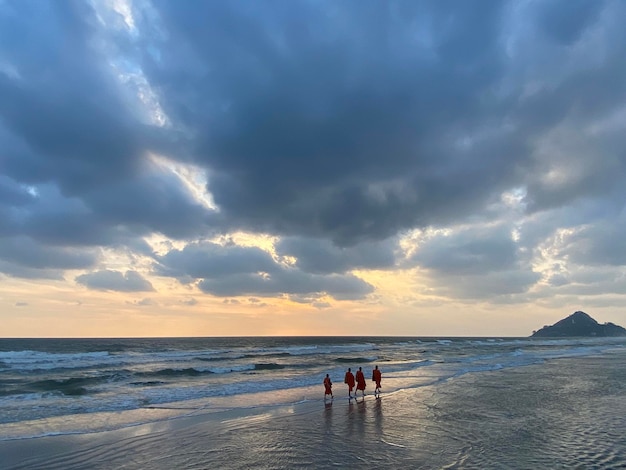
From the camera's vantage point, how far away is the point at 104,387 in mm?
27719

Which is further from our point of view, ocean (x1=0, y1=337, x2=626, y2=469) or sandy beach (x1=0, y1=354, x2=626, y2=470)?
ocean (x1=0, y1=337, x2=626, y2=469)

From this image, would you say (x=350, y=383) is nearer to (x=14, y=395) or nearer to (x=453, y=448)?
(x=453, y=448)

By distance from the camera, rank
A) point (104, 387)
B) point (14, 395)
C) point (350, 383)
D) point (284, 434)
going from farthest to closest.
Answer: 1. point (104, 387)
2. point (14, 395)
3. point (350, 383)
4. point (284, 434)

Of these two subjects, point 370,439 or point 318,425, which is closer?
point 370,439

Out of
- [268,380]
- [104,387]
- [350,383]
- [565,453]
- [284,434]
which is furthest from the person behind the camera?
[268,380]

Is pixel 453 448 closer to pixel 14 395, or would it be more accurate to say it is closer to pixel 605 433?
pixel 605 433

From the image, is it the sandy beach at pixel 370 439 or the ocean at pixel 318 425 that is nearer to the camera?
the sandy beach at pixel 370 439

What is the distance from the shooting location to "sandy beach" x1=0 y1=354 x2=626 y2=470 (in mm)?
10961

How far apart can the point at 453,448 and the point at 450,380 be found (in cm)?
1798

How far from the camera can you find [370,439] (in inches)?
514

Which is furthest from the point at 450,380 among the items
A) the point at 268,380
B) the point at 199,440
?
the point at 199,440

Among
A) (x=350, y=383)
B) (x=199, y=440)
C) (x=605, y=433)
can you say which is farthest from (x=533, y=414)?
(x=199, y=440)

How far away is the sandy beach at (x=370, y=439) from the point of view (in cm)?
1096

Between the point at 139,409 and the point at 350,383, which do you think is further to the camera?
the point at 350,383
